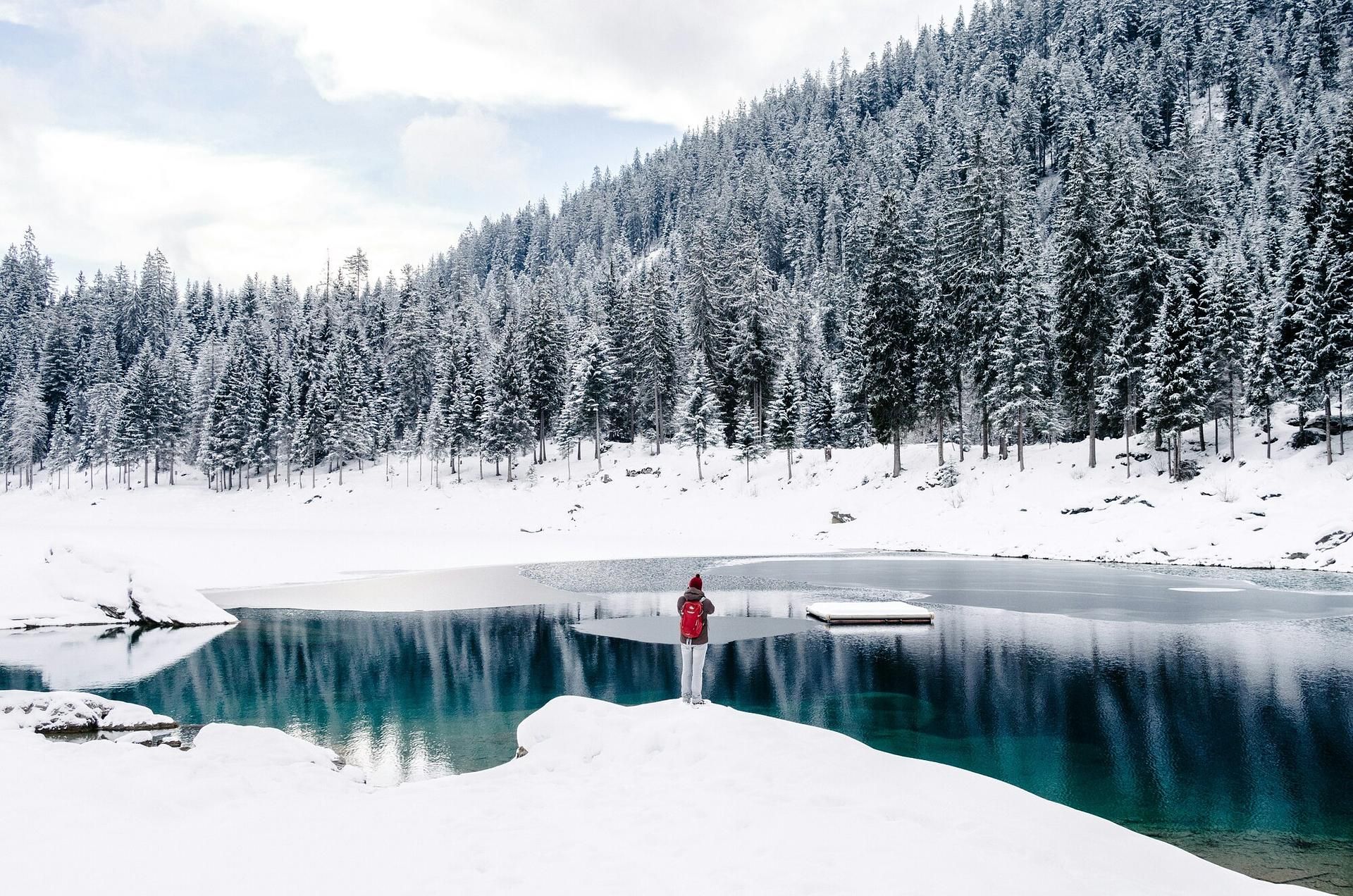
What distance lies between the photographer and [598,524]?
64.0 metres

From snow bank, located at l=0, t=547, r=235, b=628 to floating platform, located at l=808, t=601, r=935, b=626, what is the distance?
2179 centimetres

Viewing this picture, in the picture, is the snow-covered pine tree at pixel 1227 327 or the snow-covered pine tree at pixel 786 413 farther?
the snow-covered pine tree at pixel 786 413

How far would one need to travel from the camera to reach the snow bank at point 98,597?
2862 cm

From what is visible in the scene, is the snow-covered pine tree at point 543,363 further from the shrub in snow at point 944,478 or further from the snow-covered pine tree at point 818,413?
the shrub in snow at point 944,478

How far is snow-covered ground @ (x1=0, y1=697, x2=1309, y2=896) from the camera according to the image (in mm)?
7188

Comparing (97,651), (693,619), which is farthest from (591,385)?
(693,619)

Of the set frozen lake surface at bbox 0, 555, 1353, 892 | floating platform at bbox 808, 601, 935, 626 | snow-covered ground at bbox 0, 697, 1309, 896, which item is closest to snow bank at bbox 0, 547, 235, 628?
frozen lake surface at bbox 0, 555, 1353, 892

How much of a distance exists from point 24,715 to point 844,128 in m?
162

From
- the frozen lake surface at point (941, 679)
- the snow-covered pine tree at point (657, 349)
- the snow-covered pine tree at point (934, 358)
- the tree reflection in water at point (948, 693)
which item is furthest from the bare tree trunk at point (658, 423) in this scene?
the tree reflection in water at point (948, 693)

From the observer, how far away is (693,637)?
45.3ft

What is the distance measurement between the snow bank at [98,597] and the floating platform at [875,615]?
21789 millimetres

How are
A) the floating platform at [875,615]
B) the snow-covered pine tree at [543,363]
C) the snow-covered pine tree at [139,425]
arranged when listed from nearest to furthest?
the floating platform at [875,615] → the snow-covered pine tree at [543,363] → the snow-covered pine tree at [139,425]

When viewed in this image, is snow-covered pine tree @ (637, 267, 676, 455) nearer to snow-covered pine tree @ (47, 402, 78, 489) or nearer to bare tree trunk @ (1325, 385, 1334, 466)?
bare tree trunk @ (1325, 385, 1334, 466)

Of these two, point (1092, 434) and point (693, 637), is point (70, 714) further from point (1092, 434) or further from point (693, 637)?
point (1092, 434)
